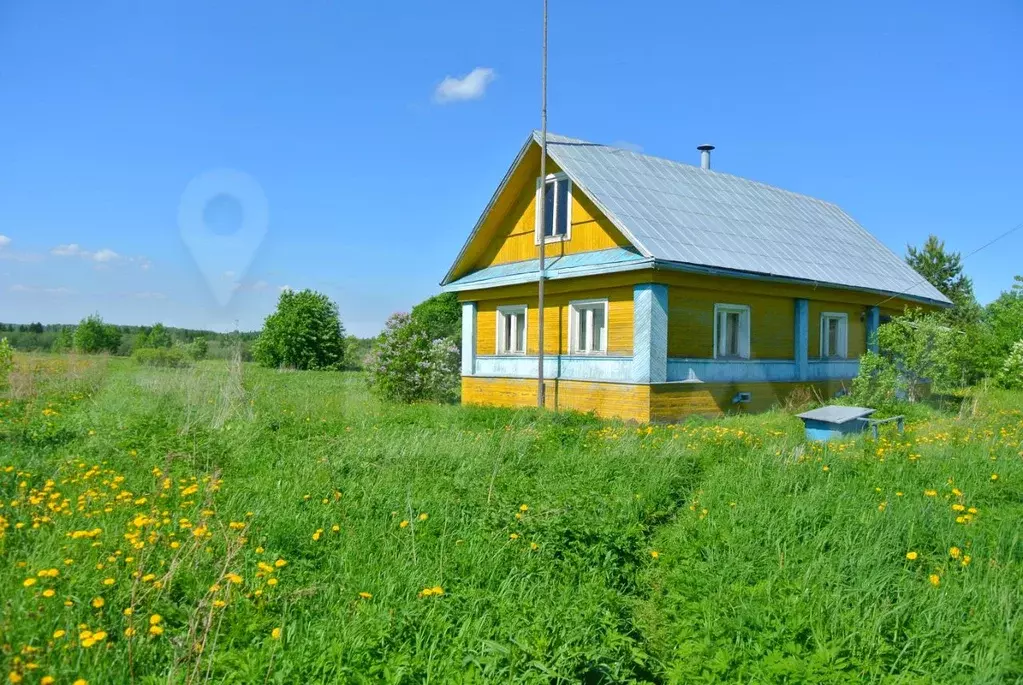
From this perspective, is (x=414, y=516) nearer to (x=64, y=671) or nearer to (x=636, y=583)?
(x=636, y=583)

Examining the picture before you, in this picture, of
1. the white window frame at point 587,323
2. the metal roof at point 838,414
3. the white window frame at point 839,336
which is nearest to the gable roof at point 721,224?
the white window frame at point 839,336

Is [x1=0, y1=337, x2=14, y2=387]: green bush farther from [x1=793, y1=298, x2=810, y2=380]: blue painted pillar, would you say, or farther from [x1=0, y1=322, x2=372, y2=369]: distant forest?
[x1=793, y1=298, x2=810, y2=380]: blue painted pillar

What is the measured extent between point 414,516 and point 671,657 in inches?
96.1

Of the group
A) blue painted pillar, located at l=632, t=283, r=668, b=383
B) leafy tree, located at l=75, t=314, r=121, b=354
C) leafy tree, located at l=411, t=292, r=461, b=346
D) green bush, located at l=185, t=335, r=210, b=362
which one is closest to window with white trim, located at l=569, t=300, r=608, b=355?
blue painted pillar, located at l=632, t=283, r=668, b=383

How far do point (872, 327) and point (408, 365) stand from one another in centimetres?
1245

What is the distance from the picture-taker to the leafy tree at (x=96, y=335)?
4553cm

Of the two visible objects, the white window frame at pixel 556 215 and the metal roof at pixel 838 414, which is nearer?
the metal roof at pixel 838 414

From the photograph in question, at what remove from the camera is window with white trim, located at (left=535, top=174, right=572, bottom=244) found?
16.6 meters

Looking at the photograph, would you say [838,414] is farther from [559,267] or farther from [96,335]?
[96,335]

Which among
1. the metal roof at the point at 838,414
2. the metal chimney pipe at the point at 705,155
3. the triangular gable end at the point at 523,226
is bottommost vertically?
the metal roof at the point at 838,414

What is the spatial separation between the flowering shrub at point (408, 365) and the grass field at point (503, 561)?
1120cm

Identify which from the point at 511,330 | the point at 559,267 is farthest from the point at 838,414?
the point at 511,330

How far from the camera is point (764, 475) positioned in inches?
292

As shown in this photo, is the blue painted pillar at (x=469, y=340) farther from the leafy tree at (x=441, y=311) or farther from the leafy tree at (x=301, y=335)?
the leafy tree at (x=301, y=335)
